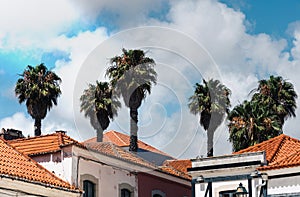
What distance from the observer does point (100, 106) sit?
144 feet

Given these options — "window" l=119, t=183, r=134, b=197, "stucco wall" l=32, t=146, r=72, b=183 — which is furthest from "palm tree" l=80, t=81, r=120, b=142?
"stucco wall" l=32, t=146, r=72, b=183

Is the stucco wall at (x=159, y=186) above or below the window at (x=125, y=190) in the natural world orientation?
above

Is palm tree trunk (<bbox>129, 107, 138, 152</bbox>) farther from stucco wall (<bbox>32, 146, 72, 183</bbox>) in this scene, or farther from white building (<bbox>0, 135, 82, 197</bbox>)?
white building (<bbox>0, 135, 82, 197</bbox>)

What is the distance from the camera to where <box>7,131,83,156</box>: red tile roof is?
25.6 m

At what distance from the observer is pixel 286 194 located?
24172 millimetres

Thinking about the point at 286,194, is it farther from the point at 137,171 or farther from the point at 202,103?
the point at 202,103

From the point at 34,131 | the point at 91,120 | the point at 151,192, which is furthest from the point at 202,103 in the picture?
the point at 151,192

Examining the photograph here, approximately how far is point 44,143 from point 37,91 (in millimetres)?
18105

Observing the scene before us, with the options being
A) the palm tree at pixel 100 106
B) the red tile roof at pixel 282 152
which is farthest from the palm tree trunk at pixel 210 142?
the red tile roof at pixel 282 152

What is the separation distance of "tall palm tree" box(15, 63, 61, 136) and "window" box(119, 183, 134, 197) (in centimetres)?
1660

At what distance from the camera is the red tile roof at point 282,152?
24.7 m

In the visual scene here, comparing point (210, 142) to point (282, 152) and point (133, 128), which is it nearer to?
point (133, 128)

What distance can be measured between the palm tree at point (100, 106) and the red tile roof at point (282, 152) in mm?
16510

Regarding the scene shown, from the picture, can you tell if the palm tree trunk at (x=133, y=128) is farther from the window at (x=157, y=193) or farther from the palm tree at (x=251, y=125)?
the window at (x=157, y=193)
